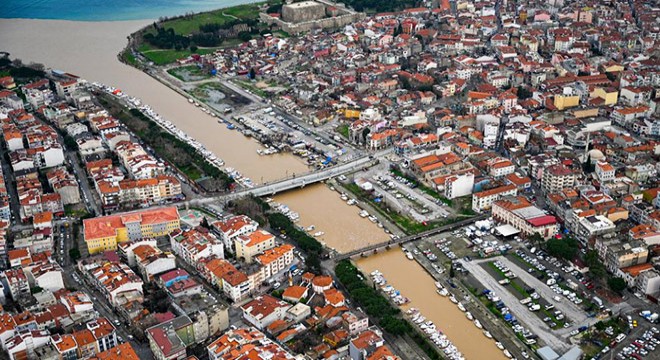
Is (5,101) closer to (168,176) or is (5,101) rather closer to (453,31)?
(168,176)

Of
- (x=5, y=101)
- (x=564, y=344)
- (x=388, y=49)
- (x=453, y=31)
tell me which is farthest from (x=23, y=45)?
(x=564, y=344)

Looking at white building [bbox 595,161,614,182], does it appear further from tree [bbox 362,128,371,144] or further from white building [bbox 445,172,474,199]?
tree [bbox 362,128,371,144]

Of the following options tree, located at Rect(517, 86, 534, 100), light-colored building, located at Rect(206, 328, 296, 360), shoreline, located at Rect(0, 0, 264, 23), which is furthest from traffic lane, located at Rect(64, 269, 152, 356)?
shoreline, located at Rect(0, 0, 264, 23)

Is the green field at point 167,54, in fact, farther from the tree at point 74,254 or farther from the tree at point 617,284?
the tree at point 617,284

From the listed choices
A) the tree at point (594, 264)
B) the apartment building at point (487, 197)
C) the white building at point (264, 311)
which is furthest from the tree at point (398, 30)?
the white building at point (264, 311)

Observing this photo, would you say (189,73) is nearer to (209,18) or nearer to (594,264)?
(209,18)
